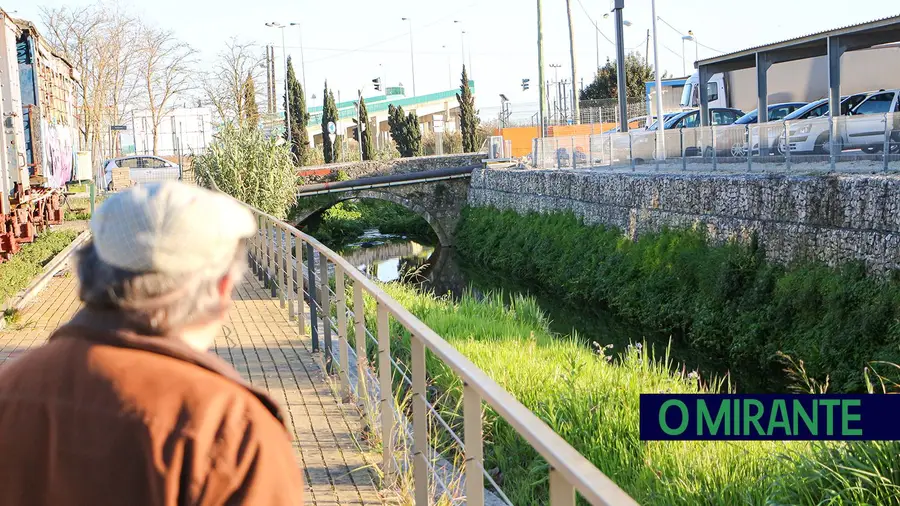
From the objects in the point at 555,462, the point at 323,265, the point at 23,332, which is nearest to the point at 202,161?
the point at 23,332

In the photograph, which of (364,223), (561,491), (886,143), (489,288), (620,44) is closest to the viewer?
(561,491)

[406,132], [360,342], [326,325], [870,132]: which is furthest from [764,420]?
[406,132]

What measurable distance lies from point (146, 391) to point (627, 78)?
6053 centimetres

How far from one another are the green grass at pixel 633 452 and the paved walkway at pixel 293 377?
67 centimetres

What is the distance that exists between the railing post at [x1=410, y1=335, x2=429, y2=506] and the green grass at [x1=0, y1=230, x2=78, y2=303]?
24.2 feet

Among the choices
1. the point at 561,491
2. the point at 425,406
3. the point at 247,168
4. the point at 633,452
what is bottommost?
the point at 633,452

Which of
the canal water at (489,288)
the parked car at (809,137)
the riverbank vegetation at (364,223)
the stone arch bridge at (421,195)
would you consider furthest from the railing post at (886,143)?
the riverbank vegetation at (364,223)

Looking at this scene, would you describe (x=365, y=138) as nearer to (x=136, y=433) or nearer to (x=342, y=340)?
(x=342, y=340)

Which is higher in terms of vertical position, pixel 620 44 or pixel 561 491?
pixel 620 44

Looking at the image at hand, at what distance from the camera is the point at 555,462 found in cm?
219

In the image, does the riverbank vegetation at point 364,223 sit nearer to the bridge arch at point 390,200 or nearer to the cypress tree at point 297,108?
the bridge arch at point 390,200

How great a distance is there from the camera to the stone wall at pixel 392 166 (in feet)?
127

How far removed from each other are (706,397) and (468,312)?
8.39m

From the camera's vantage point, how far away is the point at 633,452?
7.43m
